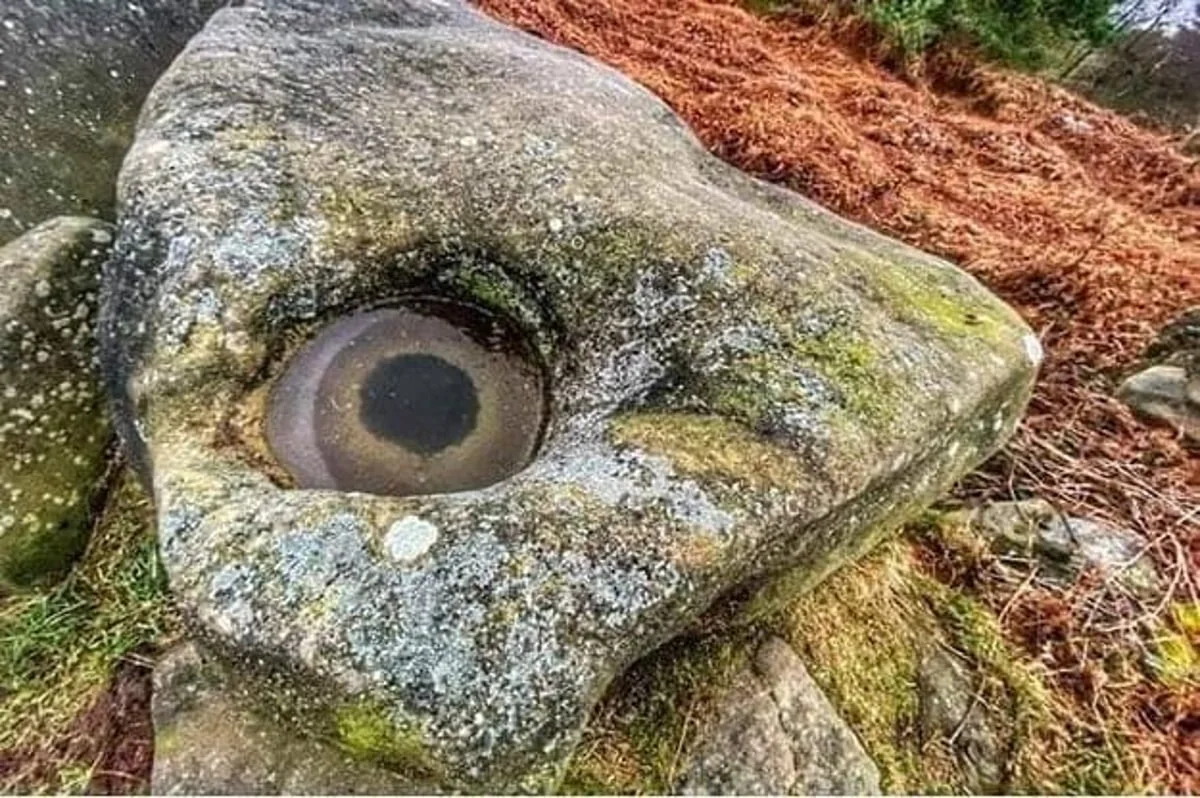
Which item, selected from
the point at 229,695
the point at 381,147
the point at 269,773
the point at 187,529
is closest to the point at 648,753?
the point at 269,773

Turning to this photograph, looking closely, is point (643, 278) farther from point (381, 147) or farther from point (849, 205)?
point (849, 205)

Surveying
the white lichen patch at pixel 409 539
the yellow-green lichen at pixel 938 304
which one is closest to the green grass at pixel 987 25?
the yellow-green lichen at pixel 938 304

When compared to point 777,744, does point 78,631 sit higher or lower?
lower

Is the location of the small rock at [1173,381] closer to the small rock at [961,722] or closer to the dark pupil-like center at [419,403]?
the small rock at [961,722]

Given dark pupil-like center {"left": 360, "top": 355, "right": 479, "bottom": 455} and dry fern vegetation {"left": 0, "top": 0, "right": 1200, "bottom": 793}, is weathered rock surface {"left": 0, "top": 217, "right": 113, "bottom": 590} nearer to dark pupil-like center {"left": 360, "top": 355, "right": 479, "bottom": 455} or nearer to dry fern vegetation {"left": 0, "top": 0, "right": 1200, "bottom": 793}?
dry fern vegetation {"left": 0, "top": 0, "right": 1200, "bottom": 793}

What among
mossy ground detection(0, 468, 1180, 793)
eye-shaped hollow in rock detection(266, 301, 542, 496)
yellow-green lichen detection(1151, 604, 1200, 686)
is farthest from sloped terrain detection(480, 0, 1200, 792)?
eye-shaped hollow in rock detection(266, 301, 542, 496)

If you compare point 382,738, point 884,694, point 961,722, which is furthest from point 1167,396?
point 382,738

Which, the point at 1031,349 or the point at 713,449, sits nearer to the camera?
the point at 713,449

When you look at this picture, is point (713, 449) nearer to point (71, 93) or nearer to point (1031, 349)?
point (1031, 349)
